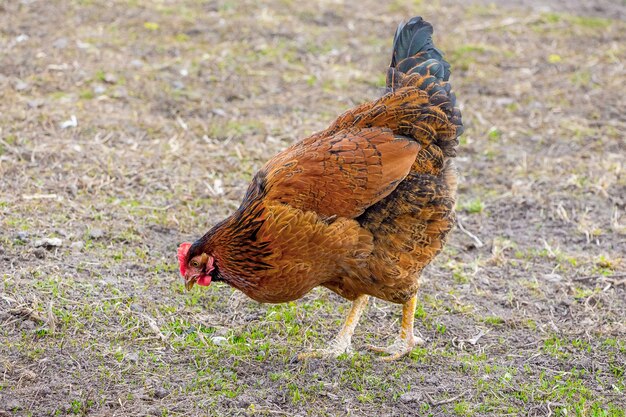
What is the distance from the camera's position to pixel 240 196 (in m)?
6.30

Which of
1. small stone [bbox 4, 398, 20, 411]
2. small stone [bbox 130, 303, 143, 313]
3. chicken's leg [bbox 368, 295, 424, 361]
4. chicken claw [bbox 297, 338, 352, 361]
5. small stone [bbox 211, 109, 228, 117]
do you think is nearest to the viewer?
small stone [bbox 4, 398, 20, 411]

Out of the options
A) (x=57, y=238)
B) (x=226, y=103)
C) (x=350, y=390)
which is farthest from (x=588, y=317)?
(x=226, y=103)

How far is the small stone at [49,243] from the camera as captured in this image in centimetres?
521

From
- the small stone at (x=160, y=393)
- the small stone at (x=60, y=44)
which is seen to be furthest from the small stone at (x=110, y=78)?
the small stone at (x=160, y=393)

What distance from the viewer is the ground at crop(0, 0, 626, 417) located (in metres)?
4.24

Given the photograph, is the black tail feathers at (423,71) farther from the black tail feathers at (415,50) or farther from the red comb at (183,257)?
the red comb at (183,257)

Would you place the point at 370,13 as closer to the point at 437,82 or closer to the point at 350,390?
the point at 437,82

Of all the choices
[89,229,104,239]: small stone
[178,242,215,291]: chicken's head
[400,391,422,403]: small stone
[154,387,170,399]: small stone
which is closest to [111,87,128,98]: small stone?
[89,229,104,239]: small stone

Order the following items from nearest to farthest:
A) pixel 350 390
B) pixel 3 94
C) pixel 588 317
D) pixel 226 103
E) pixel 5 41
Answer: pixel 350 390, pixel 588 317, pixel 3 94, pixel 226 103, pixel 5 41

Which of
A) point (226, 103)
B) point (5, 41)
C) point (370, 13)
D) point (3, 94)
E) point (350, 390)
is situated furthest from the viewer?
point (370, 13)

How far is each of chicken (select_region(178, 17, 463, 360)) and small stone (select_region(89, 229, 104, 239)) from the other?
1532mm

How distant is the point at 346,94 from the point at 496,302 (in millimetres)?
3800

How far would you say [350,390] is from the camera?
428 centimetres

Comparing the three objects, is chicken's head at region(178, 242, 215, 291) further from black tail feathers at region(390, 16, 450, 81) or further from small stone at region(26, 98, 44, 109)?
small stone at region(26, 98, 44, 109)
